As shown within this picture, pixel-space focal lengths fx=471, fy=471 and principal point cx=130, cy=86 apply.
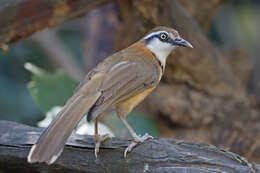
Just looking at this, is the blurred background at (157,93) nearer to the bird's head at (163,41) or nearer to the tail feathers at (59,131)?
the bird's head at (163,41)

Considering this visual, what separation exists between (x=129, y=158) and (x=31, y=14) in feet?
7.39

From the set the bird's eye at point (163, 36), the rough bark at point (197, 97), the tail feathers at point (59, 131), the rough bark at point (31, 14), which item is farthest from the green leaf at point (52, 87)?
the tail feathers at point (59, 131)

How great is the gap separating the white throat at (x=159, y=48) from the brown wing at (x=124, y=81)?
0.21 metres

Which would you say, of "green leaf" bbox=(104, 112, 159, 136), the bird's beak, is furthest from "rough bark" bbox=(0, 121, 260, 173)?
"green leaf" bbox=(104, 112, 159, 136)

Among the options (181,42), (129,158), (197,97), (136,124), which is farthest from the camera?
(197,97)

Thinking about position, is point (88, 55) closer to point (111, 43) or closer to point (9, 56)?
point (111, 43)

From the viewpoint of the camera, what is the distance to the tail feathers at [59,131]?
2.98 m

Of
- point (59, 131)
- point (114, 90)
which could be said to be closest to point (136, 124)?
point (114, 90)

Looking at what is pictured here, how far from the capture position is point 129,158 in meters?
3.42

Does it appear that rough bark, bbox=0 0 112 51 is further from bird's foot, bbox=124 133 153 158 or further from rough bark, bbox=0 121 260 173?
bird's foot, bbox=124 133 153 158

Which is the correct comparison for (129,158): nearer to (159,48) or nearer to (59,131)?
(59,131)

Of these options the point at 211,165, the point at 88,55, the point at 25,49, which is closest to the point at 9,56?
the point at 25,49

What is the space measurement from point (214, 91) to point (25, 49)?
367 centimetres

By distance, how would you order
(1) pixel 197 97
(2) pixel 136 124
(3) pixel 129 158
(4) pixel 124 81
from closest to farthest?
(3) pixel 129 158 → (4) pixel 124 81 → (2) pixel 136 124 → (1) pixel 197 97
